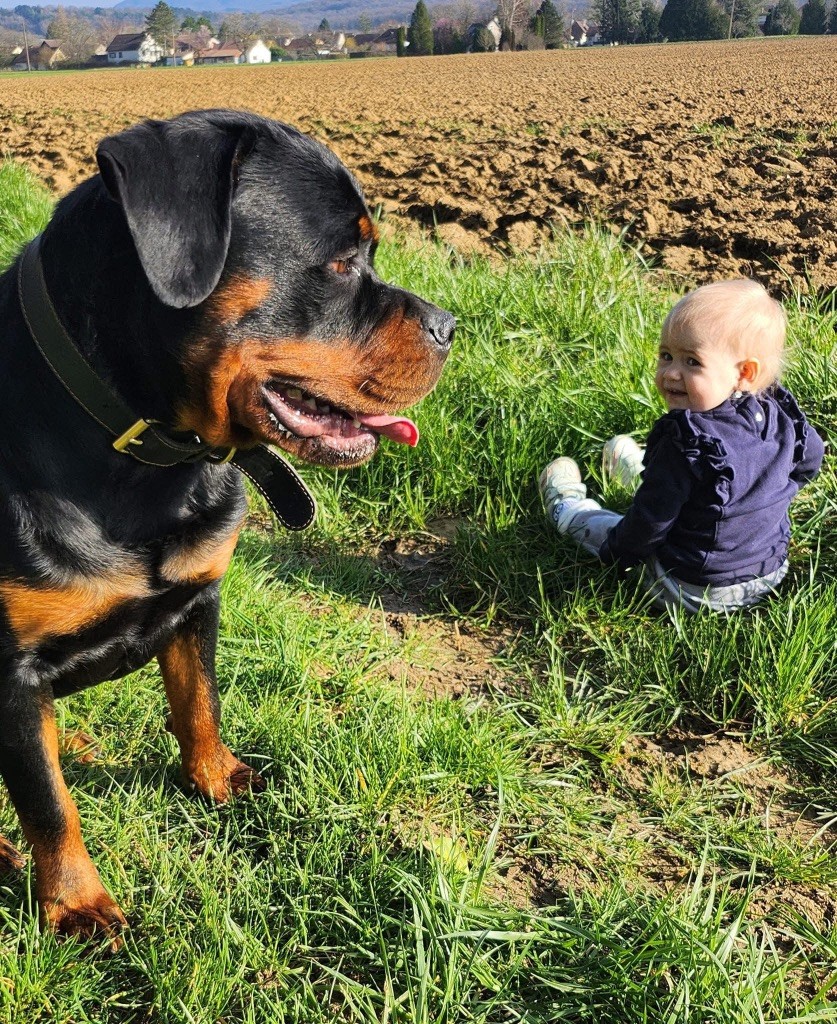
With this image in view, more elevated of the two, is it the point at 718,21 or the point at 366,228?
the point at 718,21

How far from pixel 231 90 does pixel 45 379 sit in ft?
94.2

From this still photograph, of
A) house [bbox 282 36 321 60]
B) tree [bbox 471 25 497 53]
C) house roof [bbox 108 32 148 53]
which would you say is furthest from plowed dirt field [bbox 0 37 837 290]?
house roof [bbox 108 32 148 53]

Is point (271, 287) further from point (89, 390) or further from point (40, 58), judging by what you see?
point (40, 58)

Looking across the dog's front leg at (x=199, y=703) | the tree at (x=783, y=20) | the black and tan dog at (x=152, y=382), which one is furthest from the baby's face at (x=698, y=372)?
the tree at (x=783, y=20)

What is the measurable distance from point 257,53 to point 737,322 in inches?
5533

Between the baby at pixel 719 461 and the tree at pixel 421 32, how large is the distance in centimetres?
7999

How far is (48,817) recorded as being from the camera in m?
2.16

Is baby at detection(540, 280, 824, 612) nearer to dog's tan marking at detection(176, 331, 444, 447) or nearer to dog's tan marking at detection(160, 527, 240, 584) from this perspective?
dog's tan marking at detection(176, 331, 444, 447)

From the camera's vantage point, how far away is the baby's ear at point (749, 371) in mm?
3070

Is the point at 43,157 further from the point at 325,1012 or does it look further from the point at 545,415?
the point at 325,1012

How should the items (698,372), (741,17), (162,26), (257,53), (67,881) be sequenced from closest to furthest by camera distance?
(67,881), (698,372), (741,17), (257,53), (162,26)

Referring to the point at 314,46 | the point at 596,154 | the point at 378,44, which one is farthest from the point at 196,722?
the point at 314,46

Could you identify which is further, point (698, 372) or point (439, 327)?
point (698, 372)

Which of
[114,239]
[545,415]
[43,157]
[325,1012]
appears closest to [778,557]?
[545,415]
